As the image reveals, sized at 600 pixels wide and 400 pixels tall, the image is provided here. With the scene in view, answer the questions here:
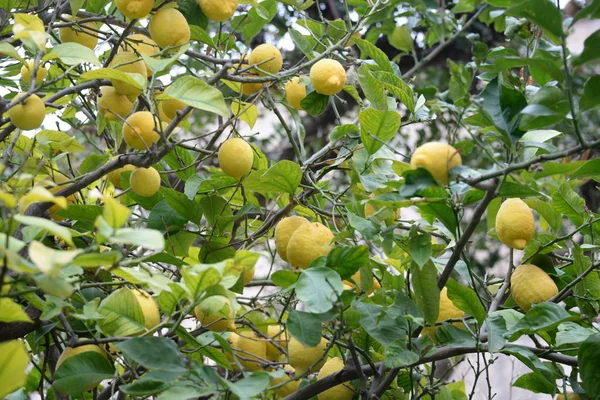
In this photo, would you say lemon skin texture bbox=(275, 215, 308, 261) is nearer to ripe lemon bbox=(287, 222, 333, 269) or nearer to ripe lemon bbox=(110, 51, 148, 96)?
ripe lemon bbox=(287, 222, 333, 269)

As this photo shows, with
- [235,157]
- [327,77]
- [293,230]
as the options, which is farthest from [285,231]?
[327,77]

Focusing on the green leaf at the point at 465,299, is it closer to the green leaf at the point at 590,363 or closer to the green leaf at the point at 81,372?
the green leaf at the point at 590,363

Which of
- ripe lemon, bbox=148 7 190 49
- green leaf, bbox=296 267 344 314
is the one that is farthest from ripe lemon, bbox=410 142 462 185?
ripe lemon, bbox=148 7 190 49

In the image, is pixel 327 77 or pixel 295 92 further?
pixel 295 92

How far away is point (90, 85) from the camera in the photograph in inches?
35.7

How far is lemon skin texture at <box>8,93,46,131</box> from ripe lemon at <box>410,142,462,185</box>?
442 mm

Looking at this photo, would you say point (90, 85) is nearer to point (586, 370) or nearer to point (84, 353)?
point (84, 353)

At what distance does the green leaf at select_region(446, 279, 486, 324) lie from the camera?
85 centimetres

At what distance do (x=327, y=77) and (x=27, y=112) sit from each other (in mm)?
392

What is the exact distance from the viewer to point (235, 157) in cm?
91

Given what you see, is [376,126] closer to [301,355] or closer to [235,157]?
[235,157]

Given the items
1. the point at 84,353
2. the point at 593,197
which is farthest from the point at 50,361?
the point at 593,197

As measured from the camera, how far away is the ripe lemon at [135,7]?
0.82 meters

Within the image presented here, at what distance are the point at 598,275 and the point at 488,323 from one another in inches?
10.7
